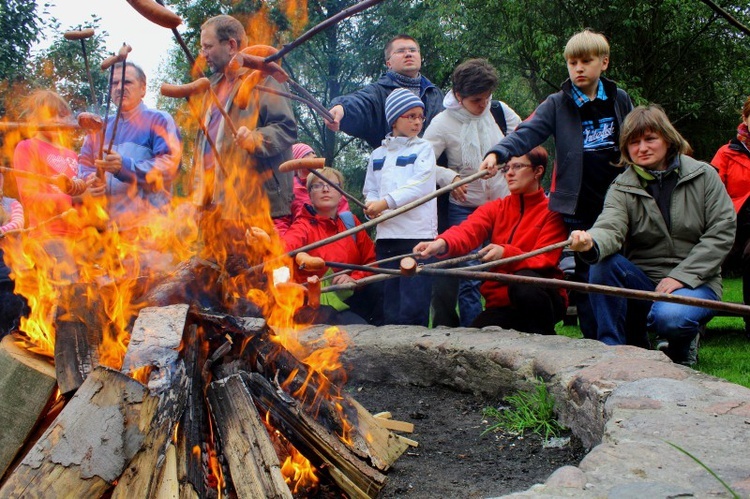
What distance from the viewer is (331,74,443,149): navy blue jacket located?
5.38 meters

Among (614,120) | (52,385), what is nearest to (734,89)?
(614,120)

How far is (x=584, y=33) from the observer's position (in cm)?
455

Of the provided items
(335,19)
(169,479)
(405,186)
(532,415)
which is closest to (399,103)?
(405,186)

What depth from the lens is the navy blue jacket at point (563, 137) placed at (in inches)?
179

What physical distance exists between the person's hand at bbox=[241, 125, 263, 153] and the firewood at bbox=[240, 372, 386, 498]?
1.44 meters

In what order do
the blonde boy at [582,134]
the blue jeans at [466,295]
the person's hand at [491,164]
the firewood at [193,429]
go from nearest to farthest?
the firewood at [193,429] < the person's hand at [491,164] < the blonde boy at [582,134] < the blue jeans at [466,295]

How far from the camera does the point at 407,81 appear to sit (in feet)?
18.0

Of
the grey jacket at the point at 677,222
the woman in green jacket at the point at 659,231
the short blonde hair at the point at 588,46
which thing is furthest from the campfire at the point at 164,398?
the short blonde hair at the point at 588,46

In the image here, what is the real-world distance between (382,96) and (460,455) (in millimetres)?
3187

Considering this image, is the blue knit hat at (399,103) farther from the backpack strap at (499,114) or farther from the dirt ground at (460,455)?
the dirt ground at (460,455)

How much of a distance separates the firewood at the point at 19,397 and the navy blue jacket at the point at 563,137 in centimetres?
295

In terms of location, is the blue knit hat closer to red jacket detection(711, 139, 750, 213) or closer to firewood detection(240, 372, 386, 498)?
red jacket detection(711, 139, 750, 213)

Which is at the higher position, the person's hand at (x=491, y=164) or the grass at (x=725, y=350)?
the person's hand at (x=491, y=164)

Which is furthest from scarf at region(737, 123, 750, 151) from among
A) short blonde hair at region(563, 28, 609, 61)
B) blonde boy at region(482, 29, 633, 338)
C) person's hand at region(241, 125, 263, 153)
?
person's hand at region(241, 125, 263, 153)
